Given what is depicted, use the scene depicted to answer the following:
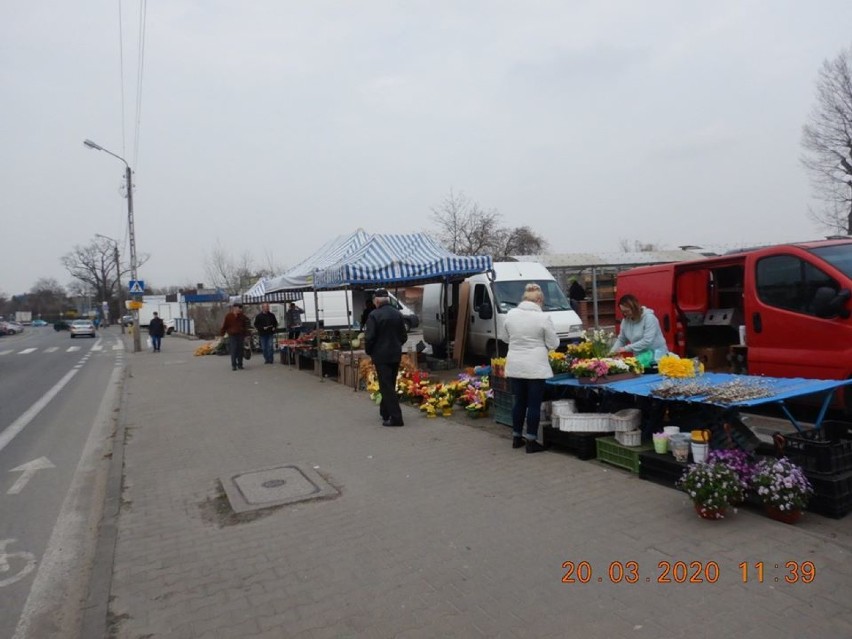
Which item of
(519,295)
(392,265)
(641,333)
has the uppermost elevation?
(392,265)

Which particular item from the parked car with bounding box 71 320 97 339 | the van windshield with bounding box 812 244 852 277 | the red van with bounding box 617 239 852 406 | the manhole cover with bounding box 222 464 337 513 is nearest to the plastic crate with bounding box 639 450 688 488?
the red van with bounding box 617 239 852 406

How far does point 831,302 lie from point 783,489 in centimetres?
285

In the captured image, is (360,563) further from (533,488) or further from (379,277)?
(379,277)

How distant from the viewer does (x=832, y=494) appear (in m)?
4.13

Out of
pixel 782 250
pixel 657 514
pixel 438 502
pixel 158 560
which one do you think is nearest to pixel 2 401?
pixel 158 560

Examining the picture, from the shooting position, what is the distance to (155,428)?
30.2ft

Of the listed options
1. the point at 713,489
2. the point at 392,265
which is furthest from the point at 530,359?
the point at 392,265

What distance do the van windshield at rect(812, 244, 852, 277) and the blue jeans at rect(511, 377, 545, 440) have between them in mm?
3294

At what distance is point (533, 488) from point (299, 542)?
2045 millimetres

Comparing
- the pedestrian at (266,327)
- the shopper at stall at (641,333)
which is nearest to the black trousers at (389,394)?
the shopper at stall at (641,333)

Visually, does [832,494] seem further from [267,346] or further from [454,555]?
[267,346]

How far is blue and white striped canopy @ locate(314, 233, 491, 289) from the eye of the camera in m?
11.3
